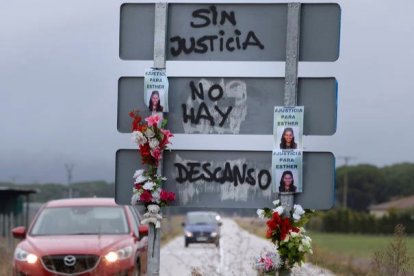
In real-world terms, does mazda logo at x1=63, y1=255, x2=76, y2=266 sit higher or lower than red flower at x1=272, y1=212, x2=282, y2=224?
lower

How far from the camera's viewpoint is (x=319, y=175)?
29.3ft

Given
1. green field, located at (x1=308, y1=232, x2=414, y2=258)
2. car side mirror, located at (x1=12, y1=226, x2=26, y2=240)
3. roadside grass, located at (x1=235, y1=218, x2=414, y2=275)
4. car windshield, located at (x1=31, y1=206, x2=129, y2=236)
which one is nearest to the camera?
roadside grass, located at (x1=235, y1=218, x2=414, y2=275)

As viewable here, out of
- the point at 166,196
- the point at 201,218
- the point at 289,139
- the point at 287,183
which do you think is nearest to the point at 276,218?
the point at 287,183

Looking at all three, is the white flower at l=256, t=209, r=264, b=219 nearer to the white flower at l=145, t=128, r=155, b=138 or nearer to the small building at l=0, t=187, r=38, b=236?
the white flower at l=145, t=128, r=155, b=138

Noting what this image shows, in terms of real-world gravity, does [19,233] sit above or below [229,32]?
below

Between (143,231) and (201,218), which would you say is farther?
(201,218)

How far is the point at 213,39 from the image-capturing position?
30.2 ft

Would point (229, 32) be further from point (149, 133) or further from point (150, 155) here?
point (150, 155)

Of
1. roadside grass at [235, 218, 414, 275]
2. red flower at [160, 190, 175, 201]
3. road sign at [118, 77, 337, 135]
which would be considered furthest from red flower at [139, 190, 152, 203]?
roadside grass at [235, 218, 414, 275]

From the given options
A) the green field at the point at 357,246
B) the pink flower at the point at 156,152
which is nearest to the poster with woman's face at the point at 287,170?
the pink flower at the point at 156,152

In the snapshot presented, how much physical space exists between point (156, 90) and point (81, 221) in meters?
6.73

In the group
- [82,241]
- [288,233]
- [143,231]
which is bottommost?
[82,241]

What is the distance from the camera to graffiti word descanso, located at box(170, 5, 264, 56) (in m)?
9.16

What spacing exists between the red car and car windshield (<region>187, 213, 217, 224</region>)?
32.0 meters
